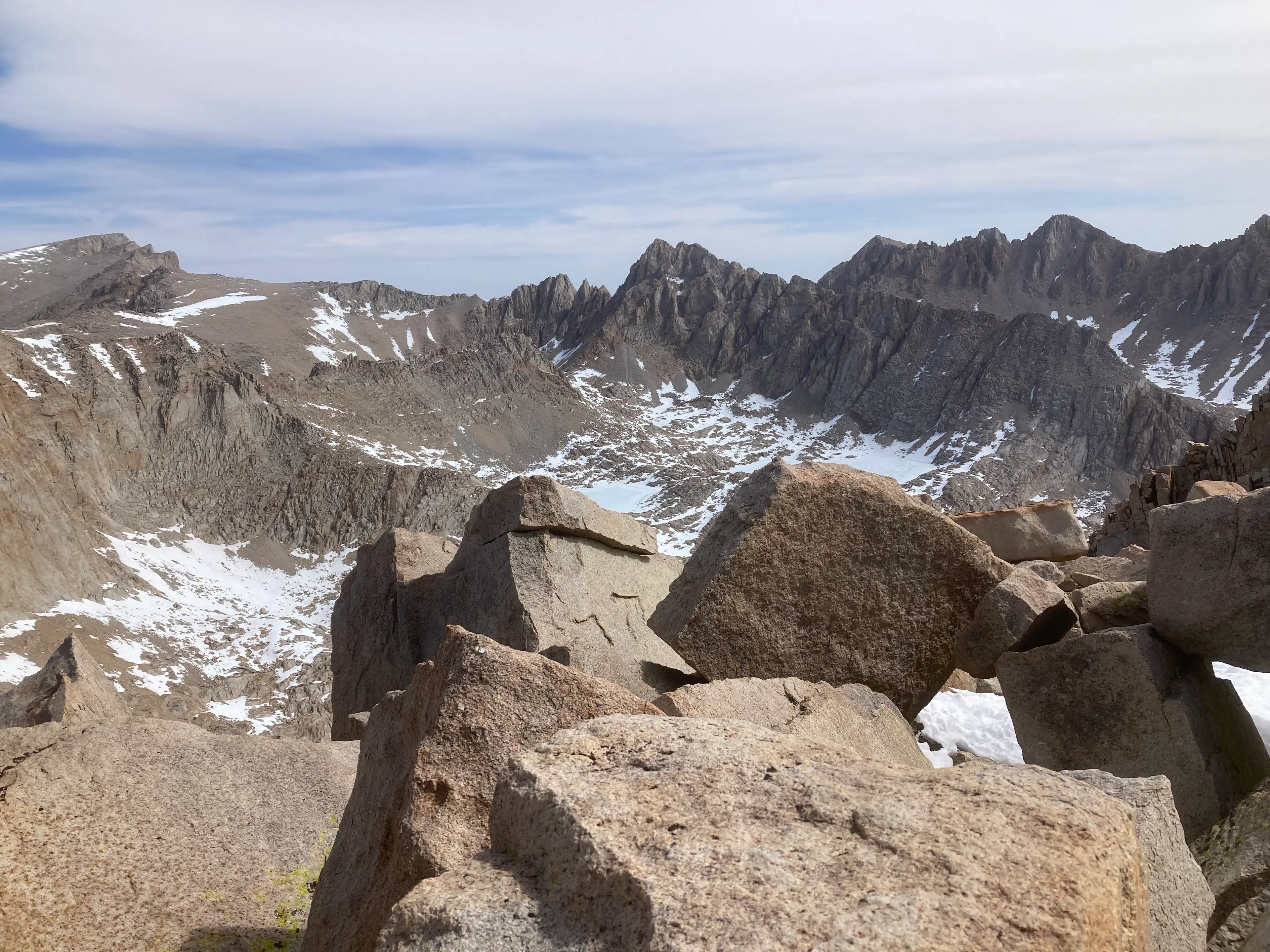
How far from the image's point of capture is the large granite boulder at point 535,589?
13086mm

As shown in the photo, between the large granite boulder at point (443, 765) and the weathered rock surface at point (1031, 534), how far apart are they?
681 inches

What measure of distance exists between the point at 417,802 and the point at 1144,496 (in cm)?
2797

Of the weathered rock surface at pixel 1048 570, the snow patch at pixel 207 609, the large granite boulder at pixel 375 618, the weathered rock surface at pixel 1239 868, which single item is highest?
the weathered rock surface at pixel 1239 868

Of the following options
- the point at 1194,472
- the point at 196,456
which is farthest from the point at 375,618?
the point at 196,456

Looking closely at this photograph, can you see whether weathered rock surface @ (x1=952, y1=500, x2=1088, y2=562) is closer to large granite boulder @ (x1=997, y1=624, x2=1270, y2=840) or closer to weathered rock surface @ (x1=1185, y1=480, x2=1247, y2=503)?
weathered rock surface @ (x1=1185, y1=480, x2=1247, y2=503)

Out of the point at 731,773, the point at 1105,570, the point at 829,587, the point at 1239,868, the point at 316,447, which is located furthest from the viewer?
the point at 316,447

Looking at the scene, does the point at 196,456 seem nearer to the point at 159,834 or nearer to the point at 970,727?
the point at 159,834

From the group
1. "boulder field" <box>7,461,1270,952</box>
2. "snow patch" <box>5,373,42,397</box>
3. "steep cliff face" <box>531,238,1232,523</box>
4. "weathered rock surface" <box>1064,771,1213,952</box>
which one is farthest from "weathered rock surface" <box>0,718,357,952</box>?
"steep cliff face" <box>531,238,1232,523</box>

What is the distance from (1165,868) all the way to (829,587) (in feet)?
Answer: 15.8

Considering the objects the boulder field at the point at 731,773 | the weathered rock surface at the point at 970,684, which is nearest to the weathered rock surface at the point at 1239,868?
the boulder field at the point at 731,773

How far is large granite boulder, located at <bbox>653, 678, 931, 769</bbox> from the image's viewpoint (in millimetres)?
7434

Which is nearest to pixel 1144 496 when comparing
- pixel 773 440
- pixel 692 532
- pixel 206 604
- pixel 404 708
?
pixel 404 708

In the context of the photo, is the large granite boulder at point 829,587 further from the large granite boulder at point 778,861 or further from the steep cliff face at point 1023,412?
the steep cliff face at point 1023,412

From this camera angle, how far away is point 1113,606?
33.6 ft
